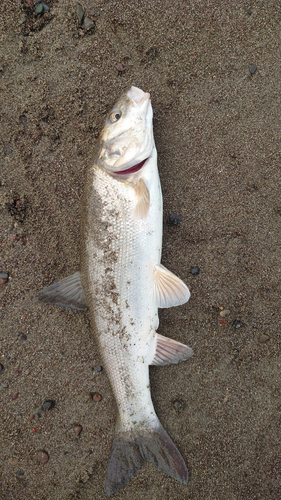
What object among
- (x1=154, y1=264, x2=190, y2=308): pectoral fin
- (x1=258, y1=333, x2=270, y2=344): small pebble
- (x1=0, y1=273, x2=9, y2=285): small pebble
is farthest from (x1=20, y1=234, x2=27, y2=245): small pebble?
(x1=258, y1=333, x2=270, y2=344): small pebble

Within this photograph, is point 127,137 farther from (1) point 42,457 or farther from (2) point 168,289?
(1) point 42,457

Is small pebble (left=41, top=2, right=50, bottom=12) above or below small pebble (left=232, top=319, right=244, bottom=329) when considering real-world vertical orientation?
above

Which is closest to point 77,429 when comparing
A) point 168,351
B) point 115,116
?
point 168,351


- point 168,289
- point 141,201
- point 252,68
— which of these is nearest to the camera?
point 141,201

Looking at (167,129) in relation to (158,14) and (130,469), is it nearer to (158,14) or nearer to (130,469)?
(158,14)

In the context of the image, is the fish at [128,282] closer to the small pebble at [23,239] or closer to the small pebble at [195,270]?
the small pebble at [195,270]

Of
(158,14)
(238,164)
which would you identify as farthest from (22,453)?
(158,14)

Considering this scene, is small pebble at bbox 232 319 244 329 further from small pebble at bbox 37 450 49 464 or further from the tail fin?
small pebble at bbox 37 450 49 464
